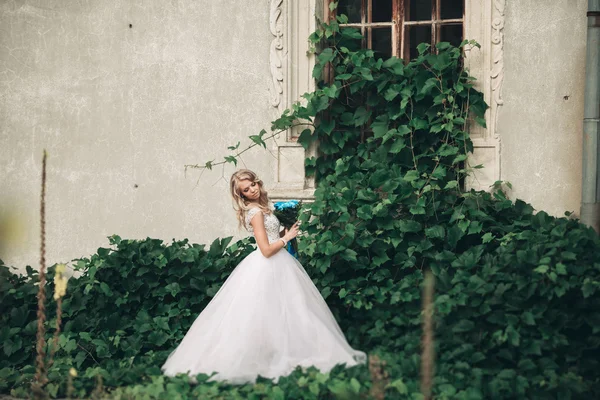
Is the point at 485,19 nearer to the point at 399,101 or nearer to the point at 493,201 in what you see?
the point at 399,101

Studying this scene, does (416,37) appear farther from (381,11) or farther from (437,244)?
(437,244)

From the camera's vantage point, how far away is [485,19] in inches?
215

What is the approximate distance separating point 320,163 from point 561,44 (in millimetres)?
2096

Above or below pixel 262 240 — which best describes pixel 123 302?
below

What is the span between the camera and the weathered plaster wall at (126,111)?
5.91 metres

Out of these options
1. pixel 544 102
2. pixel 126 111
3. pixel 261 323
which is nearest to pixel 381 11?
pixel 544 102

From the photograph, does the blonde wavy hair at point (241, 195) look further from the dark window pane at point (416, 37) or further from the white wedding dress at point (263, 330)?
the dark window pane at point (416, 37)

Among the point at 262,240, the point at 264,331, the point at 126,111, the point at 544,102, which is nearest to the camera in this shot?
the point at 264,331

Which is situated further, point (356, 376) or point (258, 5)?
point (258, 5)

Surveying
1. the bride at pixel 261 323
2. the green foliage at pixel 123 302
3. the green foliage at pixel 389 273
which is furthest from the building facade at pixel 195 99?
the bride at pixel 261 323

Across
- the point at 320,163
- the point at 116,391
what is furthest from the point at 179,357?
the point at 320,163

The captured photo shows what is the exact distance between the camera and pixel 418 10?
5828 millimetres

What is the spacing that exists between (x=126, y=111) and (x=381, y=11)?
238 cm

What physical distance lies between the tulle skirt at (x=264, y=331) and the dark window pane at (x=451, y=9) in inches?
97.8
